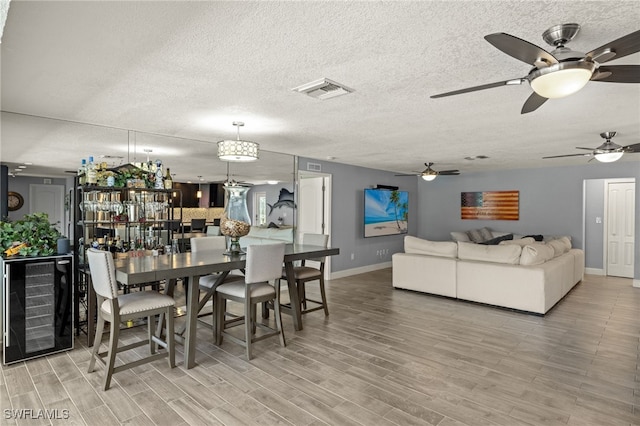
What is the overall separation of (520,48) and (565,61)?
12.6 inches

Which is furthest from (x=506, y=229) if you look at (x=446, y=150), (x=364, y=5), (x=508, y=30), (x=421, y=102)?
(x=364, y=5)

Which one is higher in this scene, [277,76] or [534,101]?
[277,76]

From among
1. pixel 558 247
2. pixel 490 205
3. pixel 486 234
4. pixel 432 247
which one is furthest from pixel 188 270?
pixel 490 205

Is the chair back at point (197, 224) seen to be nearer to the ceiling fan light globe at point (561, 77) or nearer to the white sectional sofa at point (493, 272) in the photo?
the white sectional sofa at point (493, 272)

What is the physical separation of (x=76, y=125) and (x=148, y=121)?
767 mm

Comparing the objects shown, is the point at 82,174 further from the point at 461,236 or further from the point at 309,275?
the point at 461,236

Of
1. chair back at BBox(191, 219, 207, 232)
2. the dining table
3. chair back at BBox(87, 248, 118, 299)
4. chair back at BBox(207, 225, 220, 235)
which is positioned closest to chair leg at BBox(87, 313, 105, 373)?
chair back at BBox(87, 248, 118, 299)

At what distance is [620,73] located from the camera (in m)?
1.92

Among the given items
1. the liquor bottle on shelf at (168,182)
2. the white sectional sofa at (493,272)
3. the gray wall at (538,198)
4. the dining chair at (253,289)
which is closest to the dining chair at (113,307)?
the dining chair at (253,289)

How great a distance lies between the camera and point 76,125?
3758mm

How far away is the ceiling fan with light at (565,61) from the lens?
1681 mm

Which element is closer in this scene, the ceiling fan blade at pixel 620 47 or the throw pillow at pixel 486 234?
the ceiling fan blade at pixel 620 47

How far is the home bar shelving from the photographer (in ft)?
12.5

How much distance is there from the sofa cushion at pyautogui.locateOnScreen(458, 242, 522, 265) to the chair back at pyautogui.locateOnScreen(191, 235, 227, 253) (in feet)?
11.4
